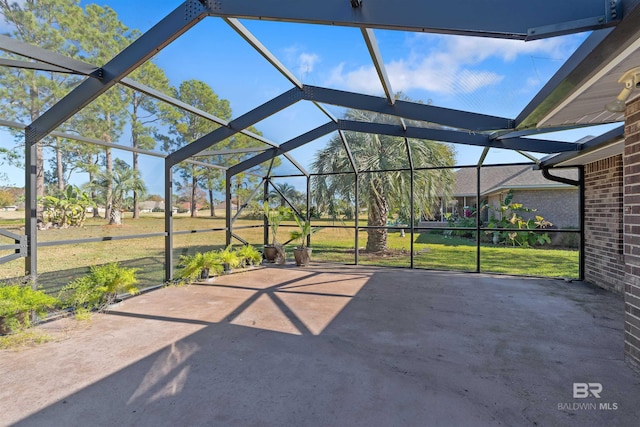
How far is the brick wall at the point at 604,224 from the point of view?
4.55 meters

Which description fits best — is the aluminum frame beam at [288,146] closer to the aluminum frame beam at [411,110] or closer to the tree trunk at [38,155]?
the aluminum frame beam at [411,110]

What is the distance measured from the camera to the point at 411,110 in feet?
12.9

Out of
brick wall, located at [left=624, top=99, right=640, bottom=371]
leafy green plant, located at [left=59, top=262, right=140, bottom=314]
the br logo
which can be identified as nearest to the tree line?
leafy green plant, located at [left=59, top=262, right=140, bottom=314]

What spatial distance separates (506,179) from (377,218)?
260 inches

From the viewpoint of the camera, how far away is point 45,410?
1849mm

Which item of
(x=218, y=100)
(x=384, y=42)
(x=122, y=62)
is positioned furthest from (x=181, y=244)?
(x=384, y=42)

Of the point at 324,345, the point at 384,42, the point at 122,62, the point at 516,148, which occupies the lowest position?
the point at 324,345

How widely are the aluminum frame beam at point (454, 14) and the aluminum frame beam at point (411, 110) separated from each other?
1801 millimetres

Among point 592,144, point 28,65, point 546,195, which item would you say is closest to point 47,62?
point 28,65

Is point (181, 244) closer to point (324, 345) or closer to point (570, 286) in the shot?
point (324, 345)

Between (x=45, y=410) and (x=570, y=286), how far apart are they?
6727 mm

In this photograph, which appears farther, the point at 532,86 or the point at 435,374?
the point at 532,86

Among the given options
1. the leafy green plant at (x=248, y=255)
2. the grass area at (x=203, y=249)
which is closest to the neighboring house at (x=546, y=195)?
the grass area at (x=203, y=249)

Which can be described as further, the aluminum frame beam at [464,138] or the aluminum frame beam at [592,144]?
the aluminum frame beam at [464,138]
